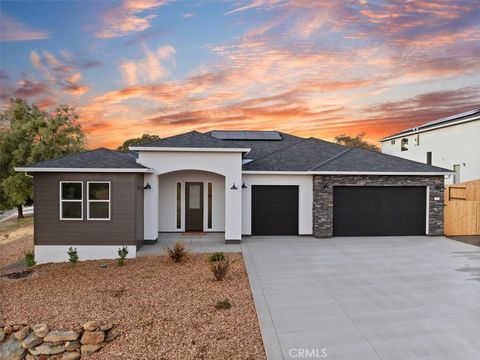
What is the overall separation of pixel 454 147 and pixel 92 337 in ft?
80.0

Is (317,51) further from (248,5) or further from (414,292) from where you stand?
(414,292)

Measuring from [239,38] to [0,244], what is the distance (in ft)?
47.8

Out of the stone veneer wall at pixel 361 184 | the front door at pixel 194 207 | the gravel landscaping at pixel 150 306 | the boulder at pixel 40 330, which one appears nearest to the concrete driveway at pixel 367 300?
the gravel landscaping at pixel 150 306

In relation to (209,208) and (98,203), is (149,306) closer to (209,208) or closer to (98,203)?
(98,203)

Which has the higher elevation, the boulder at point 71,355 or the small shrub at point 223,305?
the small shrub at point 223,305

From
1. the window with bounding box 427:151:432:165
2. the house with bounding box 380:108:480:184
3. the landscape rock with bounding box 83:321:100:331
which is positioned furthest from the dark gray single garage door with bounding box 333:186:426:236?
the window with bounding box 427:151:432:165

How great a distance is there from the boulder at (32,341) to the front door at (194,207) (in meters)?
9.03

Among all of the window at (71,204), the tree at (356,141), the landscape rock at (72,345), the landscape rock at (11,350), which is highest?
the tree at (356,141)

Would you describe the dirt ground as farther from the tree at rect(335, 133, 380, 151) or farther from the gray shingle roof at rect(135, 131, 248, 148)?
the tree at rect(335, 133, 380, 151)

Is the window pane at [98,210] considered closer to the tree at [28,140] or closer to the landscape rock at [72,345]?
the landscape rock at [72,345]

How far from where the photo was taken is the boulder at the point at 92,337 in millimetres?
5555

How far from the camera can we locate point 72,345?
559 cm

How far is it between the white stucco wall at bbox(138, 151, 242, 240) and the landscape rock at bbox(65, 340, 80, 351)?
6.83 meters

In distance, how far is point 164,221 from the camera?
47.7ft
